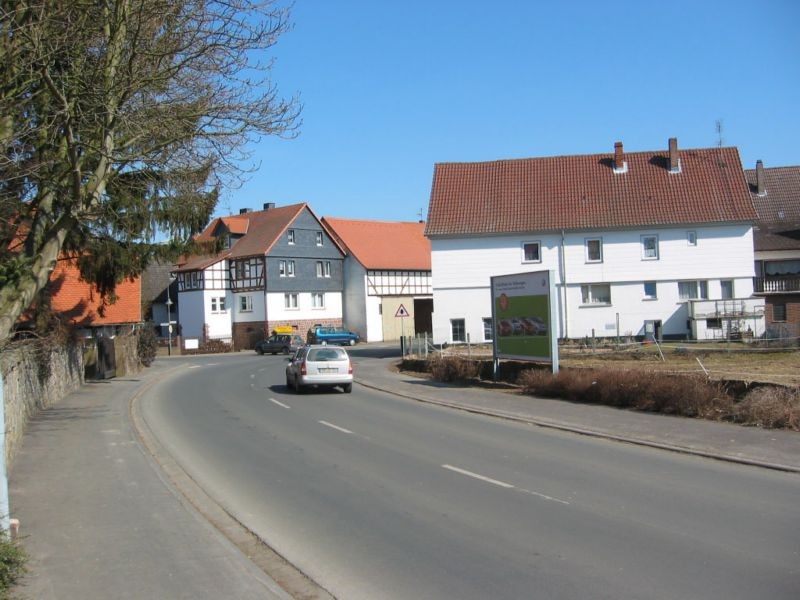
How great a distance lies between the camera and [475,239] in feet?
153

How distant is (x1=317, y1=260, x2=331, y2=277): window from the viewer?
228 ft

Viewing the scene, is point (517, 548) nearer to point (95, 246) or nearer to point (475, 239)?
point (95, 246)

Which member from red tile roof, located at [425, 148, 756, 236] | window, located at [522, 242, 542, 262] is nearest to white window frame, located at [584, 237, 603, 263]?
red tile roof, located at [425, 148, 756, 236]

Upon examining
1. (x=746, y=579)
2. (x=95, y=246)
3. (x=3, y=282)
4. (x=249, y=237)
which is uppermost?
(x=249, y=237)

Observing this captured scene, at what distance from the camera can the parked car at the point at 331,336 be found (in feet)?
203

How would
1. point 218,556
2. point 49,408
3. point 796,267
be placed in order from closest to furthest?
point 218,556
point 49,408
point 796,267

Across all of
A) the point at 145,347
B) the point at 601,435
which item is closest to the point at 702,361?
the point at 601,435

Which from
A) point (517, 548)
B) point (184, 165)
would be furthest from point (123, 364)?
point (517, 548)

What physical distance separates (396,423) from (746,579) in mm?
11358

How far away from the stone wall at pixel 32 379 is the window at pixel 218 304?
120ft

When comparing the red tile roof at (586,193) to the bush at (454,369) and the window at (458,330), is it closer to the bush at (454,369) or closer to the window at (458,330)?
the window at (458,330)

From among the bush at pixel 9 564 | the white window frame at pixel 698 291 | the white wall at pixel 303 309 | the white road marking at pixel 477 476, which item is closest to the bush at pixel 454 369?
the white road marking at pixel 477 476

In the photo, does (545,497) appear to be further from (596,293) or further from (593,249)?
(593,249)

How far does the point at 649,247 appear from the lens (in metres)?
45.6
